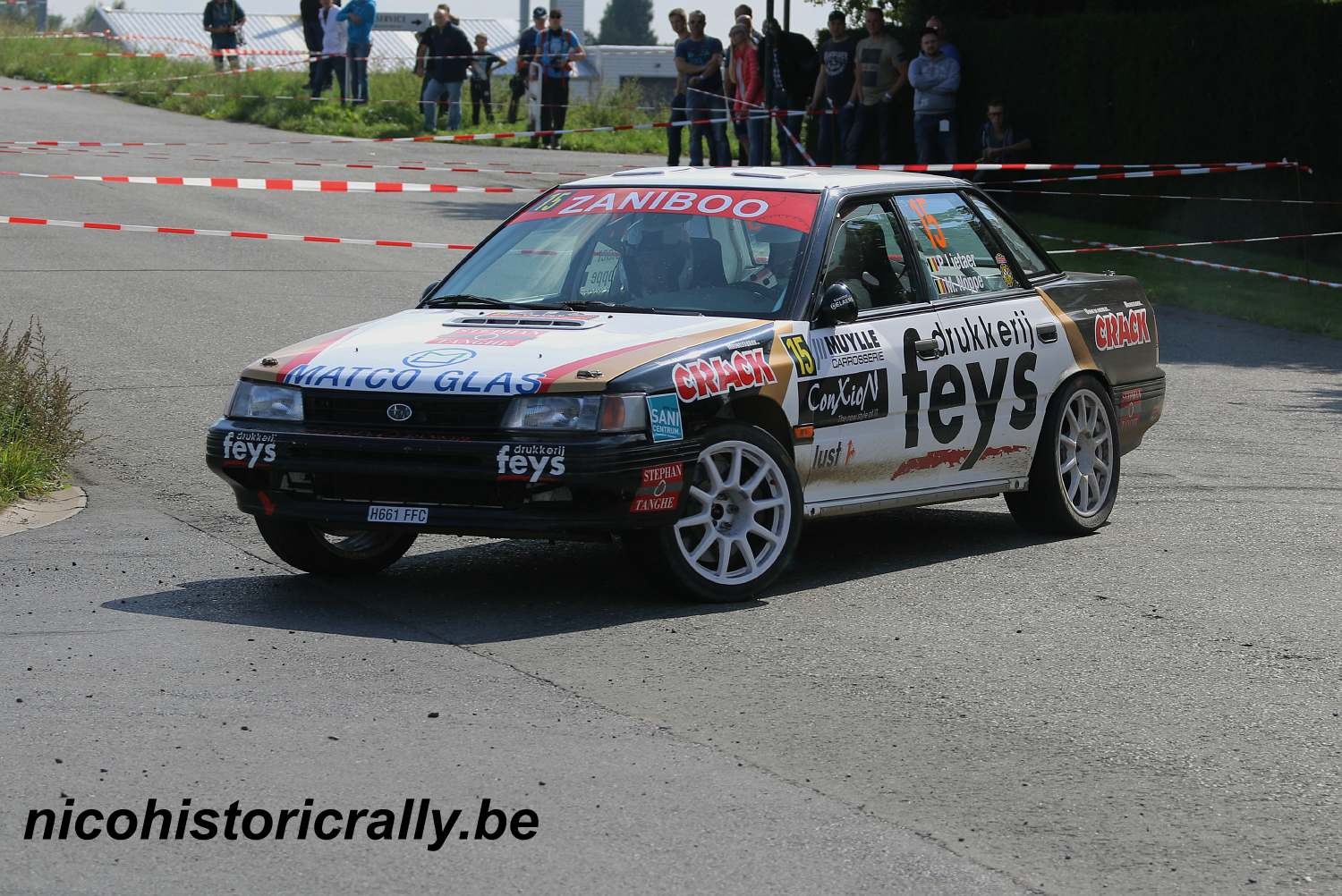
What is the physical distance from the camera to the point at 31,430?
33.2ft

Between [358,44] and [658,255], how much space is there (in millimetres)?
25986

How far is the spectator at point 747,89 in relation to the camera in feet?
86.4

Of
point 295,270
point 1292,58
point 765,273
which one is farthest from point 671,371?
point 1292,58

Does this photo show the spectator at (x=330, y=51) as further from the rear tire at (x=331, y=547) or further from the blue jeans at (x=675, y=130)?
the rear tire at (x=331, y=547)

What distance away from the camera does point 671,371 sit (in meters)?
7.43

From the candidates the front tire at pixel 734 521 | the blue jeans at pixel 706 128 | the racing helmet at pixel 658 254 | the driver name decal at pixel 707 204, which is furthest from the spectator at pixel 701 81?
the front tire at pixel 734 521

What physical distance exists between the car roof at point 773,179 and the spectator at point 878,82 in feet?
50.2

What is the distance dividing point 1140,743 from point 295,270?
46.1 ft

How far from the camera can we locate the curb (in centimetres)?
916

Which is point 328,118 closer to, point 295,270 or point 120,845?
point 295,270

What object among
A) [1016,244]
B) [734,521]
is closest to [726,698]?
[734,521]

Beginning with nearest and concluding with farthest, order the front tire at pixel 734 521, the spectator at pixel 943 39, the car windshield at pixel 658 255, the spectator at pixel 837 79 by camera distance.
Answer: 1. the front tire at pixel 734 521
2. the car windshield at pixel 658 255
3. the spectator at pixel 943 39
4. the spectator at pixel 837 79

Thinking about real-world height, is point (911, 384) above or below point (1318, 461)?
above

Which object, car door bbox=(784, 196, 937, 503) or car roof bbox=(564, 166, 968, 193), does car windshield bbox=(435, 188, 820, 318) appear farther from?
car door bbox=(784, 196, 937, 503)
